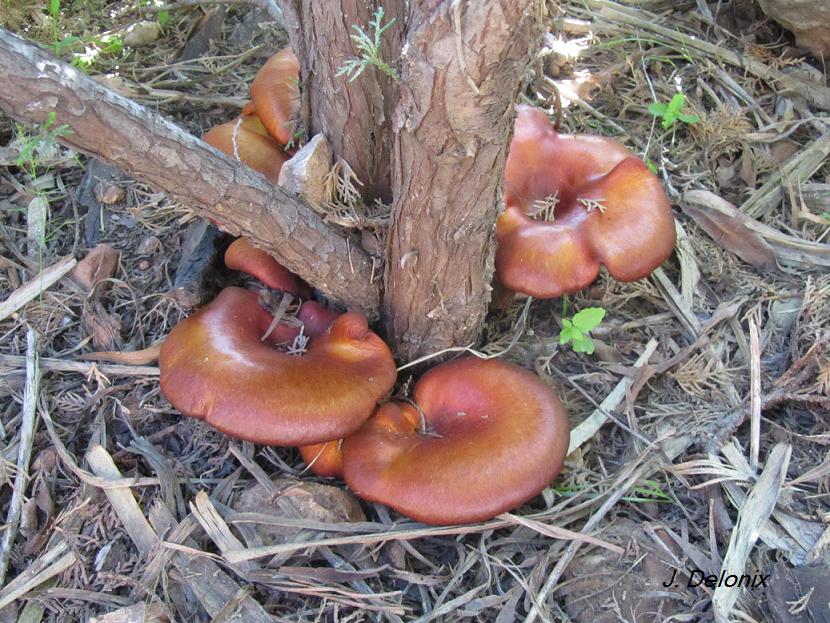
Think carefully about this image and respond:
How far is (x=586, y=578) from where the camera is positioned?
2.36 metres

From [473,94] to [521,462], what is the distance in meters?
1.20

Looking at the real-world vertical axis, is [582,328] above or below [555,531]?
above

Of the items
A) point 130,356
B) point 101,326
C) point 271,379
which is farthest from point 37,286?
point 271,379

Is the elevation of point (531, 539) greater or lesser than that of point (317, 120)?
lesser

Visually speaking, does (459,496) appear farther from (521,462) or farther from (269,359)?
(269,359)

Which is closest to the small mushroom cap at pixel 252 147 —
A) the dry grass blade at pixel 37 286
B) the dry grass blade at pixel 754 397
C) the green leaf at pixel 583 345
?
the dry grass blade at pixel 37 286

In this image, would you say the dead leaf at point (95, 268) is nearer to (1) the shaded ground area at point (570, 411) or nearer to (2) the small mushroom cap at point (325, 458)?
(1) the shaded ground area at point (570, 411)

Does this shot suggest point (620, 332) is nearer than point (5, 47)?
No

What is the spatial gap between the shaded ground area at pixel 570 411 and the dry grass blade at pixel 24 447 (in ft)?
0.05

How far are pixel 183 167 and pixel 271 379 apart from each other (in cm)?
74

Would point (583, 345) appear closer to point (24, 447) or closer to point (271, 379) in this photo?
point (271, 379)

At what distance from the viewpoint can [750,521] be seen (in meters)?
2.42

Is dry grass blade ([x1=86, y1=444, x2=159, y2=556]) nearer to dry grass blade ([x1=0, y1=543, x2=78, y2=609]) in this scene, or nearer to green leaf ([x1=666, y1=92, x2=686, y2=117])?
dry grass blade ([x1=0, y1=543, x2=78, y2=609])

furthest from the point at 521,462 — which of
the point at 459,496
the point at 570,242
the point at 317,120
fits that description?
the point at 317,120
